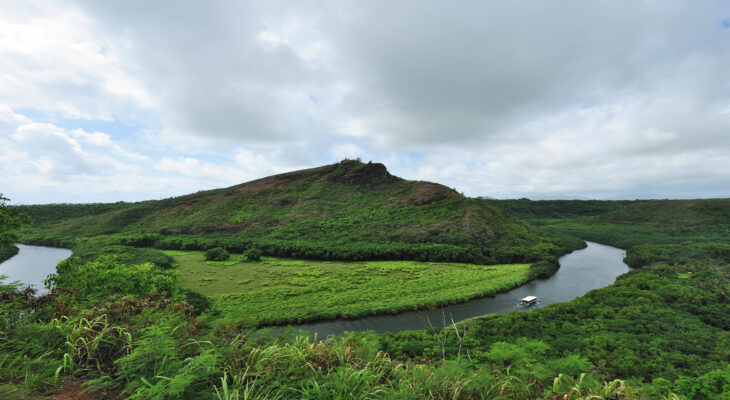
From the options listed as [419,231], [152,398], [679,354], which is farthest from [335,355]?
[419,231]

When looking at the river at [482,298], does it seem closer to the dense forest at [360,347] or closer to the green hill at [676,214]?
the dense forest at [360,347]

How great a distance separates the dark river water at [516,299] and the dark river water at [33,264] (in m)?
35.4

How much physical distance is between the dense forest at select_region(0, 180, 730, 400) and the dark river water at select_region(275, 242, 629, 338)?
3952 mm

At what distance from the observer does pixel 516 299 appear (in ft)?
99.5

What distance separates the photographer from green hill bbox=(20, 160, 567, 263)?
164 ft

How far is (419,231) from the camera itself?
56156mm

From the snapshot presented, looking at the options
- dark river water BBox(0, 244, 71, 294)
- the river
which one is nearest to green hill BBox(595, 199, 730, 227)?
the river

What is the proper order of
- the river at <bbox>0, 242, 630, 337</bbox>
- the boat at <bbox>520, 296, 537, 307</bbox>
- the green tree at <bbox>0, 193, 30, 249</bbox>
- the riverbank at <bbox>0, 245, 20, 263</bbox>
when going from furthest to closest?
the riverbank at <bbox>0, 245, 20, 263</bbox> < the boat at <bbox>520, 296, 537, 307</bbox> < the river at <bbox>0, 242, 630, 337</bbox> < the green tree at <bbox>0, 193, 30, 249</bbox>

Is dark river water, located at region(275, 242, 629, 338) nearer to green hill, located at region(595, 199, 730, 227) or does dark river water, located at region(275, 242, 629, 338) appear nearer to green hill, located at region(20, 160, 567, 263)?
green hill, located at region(20, 160, 567, 263)

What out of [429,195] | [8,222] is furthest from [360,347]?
[429,195]

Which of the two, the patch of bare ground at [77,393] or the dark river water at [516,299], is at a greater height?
the patch of bare ground at [77,393]

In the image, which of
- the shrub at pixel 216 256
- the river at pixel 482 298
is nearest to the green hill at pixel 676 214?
the river at pixel 482 298

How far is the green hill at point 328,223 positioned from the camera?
164ft

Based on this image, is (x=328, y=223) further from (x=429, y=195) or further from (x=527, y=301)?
(x=527, y=301)
